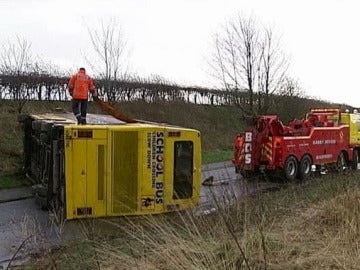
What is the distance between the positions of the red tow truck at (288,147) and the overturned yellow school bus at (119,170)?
5.24 m

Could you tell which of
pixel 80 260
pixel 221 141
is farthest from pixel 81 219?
pixel 221 141

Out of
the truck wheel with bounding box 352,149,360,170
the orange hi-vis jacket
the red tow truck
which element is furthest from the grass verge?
the truck wheel with bounding box 352,149,360,170

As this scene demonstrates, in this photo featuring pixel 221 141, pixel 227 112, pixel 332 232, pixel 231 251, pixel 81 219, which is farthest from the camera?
pixel 227 112

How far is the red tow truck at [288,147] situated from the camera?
18.3 m

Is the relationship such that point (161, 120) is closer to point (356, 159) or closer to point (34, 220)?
point (356, 159)

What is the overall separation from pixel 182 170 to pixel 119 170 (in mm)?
1324

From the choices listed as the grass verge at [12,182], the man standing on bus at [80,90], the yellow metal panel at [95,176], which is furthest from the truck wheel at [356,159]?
the yellow metal panel at [95,176]

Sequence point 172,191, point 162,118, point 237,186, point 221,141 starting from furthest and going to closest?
point 221,141 → point 162,118 → point 172,191 → point 237,186

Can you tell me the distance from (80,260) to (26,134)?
34.4 feet

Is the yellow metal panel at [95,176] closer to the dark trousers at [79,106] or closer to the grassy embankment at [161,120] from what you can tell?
the dark trousers at [79,106]

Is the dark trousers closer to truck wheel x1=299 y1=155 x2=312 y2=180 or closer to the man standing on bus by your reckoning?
the man standing on bus

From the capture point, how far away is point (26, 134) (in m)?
16.9

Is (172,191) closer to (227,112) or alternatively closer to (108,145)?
(108,145)

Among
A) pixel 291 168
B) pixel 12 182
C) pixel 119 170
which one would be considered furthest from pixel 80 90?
pixel 291 168
